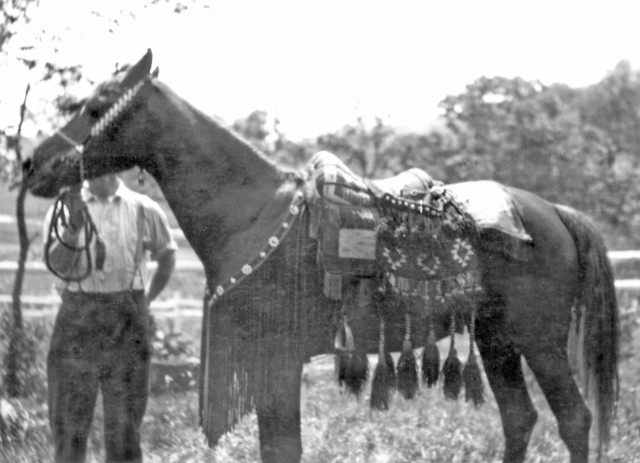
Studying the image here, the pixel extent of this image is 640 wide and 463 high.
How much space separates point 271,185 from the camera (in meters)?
3.65

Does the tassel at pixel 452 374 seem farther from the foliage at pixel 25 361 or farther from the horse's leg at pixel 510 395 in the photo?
the foliage at pixel 25 361

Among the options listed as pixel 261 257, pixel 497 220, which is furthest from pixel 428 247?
pixel 261 257

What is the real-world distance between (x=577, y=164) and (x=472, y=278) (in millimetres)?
1899

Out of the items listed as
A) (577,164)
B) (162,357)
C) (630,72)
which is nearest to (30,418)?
(162,357)

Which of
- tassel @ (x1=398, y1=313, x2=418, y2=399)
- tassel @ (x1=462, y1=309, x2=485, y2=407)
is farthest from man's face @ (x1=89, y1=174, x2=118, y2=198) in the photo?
tassel @ (x1=462, y1=309, x2=485, y2=407)

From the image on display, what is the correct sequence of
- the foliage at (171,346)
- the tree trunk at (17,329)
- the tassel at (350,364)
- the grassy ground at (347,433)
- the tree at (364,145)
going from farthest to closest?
1. the tree at (364,145)
2. the foliage at (171,346)
3. the grassy ground at (347,433)
4. the tree trunk at (17,329)
5. the tassel at (350,364)

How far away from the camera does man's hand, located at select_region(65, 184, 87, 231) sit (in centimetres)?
350

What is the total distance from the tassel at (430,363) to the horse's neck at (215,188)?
3.11 feet

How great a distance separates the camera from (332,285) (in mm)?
3535

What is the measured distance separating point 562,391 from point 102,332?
2175 mm

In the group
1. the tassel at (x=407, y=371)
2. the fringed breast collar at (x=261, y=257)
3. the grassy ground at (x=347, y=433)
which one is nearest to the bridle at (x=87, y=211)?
the fringed breast collar at (x=261, y=257)

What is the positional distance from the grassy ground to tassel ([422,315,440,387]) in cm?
16

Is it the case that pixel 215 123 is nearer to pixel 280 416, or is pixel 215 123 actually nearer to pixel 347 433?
pixel 280 416

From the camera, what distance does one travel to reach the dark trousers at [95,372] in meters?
3.69
